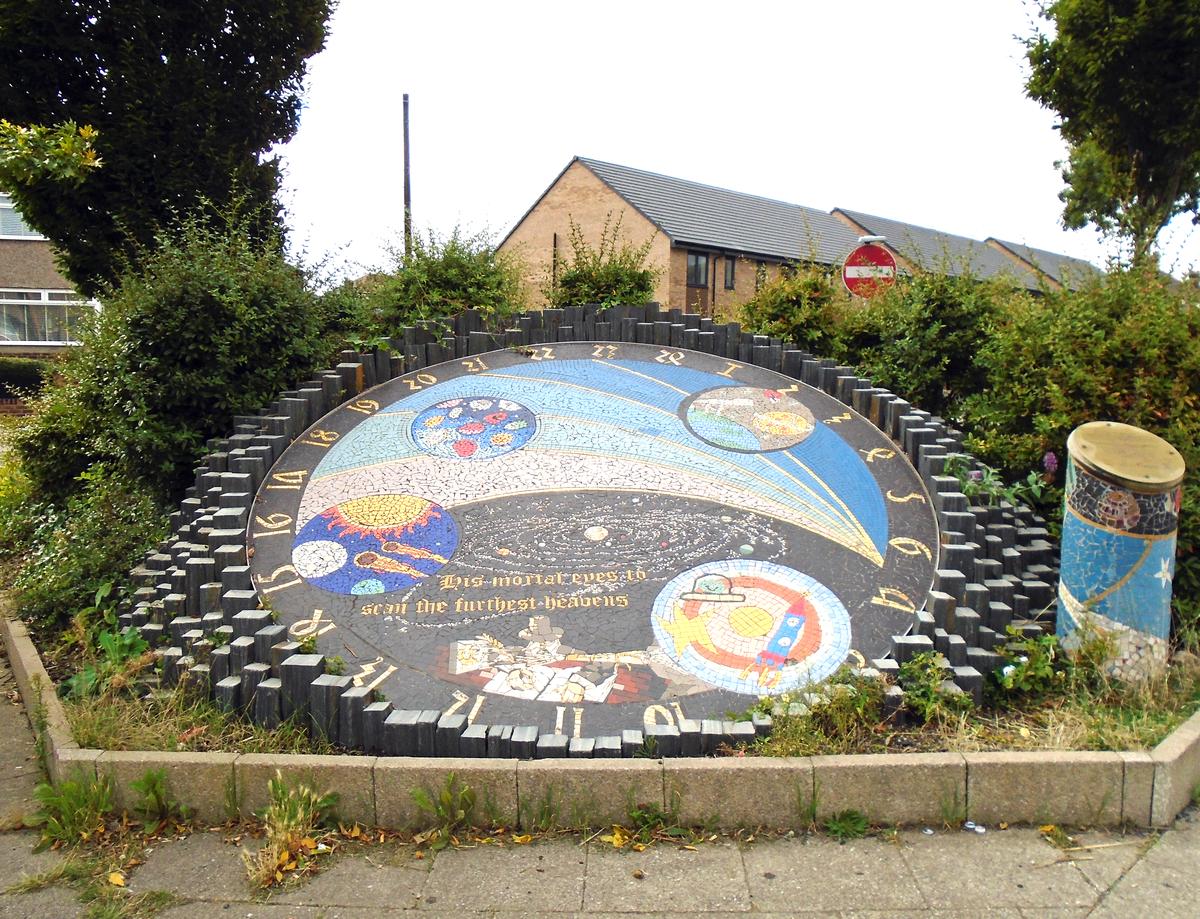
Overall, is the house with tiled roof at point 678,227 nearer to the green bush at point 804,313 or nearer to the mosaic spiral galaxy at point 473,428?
the green bush at point 804,313

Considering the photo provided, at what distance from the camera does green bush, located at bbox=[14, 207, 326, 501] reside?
7367 millimetres

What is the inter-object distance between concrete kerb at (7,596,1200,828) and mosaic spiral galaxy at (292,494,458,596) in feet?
6.11

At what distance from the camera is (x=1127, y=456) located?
17.3ft

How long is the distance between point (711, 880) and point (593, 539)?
2.86m

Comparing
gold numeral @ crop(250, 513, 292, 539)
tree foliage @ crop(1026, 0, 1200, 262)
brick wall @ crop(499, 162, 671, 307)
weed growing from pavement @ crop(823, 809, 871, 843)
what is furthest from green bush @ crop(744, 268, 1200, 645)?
brick wall @ crop(499, 162, 671, 307)

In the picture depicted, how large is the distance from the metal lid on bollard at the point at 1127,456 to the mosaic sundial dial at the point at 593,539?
113 cm

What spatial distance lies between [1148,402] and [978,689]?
283 centimetres

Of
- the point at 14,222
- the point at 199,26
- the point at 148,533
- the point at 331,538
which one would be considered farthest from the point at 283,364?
the point at 14,222

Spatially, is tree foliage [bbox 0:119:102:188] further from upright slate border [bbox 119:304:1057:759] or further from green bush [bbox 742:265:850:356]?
green bush [bbox 742:265:850:356]

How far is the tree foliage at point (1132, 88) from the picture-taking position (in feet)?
35.9

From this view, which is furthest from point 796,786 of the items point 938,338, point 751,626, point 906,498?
point 938,338

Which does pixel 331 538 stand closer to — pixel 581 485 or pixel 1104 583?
pixel 581 485

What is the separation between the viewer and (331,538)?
619 cm

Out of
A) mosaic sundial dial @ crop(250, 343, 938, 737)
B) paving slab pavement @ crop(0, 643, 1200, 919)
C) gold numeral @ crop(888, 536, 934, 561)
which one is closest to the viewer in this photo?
paving slab pavement @ crop(0, 643, 1200, 919)
